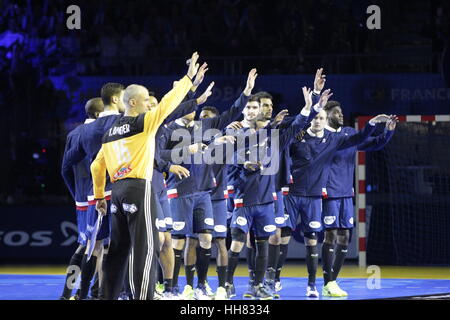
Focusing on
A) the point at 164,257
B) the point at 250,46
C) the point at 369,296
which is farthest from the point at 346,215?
the point at 250,46

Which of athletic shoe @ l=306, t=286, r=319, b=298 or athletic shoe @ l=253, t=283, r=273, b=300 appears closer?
athletic shoe @ l=253, t=283, r=273, b=300

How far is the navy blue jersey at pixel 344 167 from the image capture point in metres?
10.5

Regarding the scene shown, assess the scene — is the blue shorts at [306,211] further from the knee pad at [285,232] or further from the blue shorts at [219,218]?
the blue shorts at [219,218]

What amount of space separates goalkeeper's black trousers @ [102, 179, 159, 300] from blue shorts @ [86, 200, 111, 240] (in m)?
1.50

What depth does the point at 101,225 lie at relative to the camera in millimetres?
8828

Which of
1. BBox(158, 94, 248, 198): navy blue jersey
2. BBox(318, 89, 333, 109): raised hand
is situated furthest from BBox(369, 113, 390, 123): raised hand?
BBox(158, 94, 248, 198): navy blue jersey

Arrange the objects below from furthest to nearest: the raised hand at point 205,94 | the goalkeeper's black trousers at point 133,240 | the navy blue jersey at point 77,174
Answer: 1. the raised hand at point 205,94
2. the navy blue jersey at point 77,174
3. the goalkeeper's black trousers at point 133,240

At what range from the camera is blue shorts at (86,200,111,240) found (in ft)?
29.1

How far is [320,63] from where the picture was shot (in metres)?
16.7

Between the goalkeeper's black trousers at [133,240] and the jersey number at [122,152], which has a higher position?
the jersey number at [122,152]

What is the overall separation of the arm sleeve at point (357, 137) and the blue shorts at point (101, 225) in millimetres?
3165

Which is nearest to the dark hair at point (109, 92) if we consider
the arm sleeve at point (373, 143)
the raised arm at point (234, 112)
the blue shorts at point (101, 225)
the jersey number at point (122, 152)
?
the blue shorts at point (101, 225)

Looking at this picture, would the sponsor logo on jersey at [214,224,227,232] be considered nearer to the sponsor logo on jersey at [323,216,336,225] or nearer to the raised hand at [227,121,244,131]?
the raised hand at [227,121,244,131]
